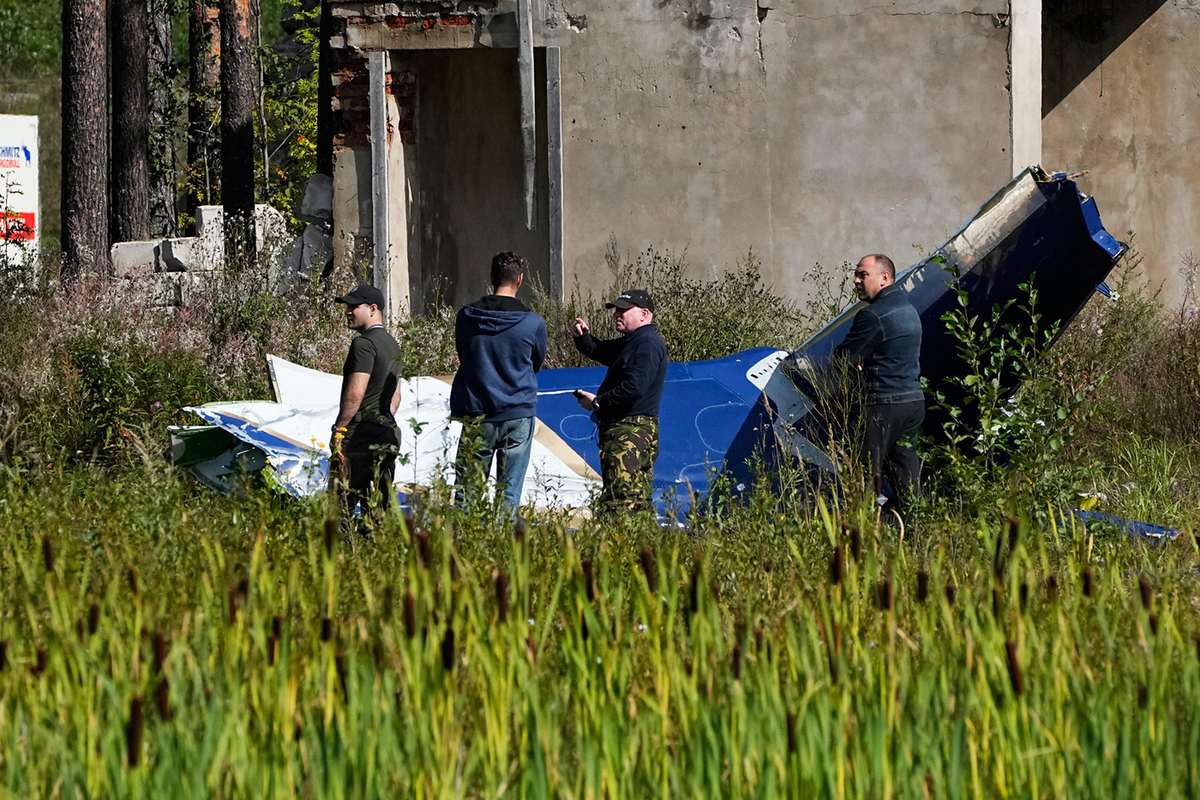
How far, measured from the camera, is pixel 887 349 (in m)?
5.84

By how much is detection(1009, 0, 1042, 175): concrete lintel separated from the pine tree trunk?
454 inches

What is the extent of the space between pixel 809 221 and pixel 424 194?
10.9 ft

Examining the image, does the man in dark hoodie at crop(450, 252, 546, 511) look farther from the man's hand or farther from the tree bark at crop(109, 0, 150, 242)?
the tree bark at crop(109, 0, 150, 242)

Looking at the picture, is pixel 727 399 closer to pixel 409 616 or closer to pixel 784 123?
pixel 784 123

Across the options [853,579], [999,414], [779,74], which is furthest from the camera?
[779,74]

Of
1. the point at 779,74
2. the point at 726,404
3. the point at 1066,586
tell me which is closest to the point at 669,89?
the point at 779,74

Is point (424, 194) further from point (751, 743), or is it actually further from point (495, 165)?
point (751, 743)

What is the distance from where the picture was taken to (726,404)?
6.78m

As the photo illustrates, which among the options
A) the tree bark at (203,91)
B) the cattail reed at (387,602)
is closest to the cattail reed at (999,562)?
the cattail reed at (387,602)

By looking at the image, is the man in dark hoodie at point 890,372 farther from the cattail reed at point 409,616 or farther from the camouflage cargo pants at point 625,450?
the cattail reed at point 409,616

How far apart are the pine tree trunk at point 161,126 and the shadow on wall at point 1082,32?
1121 cm

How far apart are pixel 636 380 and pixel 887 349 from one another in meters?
1.16

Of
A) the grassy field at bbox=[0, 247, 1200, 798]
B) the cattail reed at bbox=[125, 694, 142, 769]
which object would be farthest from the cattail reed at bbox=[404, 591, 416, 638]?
the cattail reed at bbox=[125, 694, 142, 769]

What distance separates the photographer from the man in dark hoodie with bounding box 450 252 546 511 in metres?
5.88
